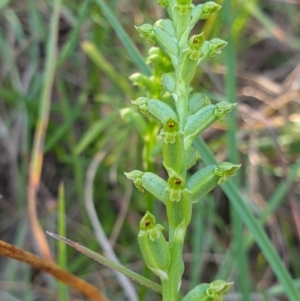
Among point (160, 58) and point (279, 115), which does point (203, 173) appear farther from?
point (279, 115)

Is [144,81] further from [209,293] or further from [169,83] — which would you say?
[209,293]

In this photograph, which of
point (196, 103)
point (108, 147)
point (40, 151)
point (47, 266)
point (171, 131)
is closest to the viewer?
point (171, 131)

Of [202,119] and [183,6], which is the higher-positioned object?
[183,6]

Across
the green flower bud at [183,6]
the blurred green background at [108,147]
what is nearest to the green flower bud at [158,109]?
the green flower bud at [183,6]

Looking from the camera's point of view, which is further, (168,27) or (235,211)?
(235,211)

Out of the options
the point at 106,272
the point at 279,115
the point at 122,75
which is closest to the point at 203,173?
the point at 106,272

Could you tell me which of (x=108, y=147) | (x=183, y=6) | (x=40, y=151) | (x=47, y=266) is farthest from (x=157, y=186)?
(x=108, y=147)
